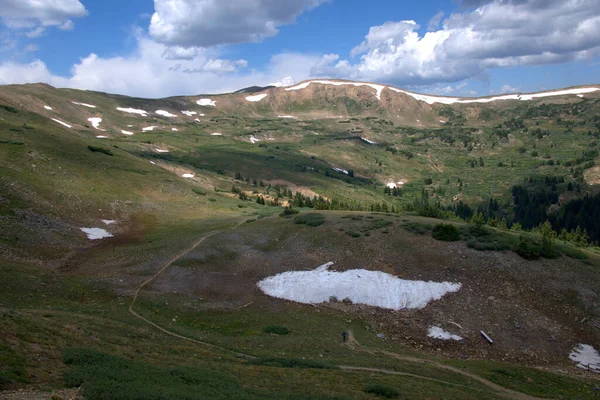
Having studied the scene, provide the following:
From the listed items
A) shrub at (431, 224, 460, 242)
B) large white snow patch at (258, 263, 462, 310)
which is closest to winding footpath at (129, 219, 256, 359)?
large white snow patch at (258, 263, 462, 310)

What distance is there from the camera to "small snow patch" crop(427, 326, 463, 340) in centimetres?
3025

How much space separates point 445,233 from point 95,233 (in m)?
43.6

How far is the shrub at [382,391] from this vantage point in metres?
18.5

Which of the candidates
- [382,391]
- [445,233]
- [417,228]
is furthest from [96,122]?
[382,391]

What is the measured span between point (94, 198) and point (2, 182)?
11.8 meters

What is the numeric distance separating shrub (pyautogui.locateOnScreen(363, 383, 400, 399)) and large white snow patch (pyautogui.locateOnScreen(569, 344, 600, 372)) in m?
16.2

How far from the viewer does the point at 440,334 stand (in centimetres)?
3077

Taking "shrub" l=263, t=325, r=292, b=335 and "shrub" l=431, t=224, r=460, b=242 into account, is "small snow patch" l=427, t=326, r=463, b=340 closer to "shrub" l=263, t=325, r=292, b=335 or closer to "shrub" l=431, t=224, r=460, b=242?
"shrub" l=263, t=325, r=292, b=335

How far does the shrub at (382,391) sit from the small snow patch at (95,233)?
4571 cm

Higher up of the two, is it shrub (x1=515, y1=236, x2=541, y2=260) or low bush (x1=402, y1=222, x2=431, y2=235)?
low bush (x1=402, y1=222, x2=431, y2=235)

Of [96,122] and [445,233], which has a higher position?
[96,122]

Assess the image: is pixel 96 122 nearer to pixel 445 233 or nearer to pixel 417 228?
pixel 417 228

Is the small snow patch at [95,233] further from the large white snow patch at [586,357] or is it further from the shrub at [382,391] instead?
the large white snow patch at [586,357]

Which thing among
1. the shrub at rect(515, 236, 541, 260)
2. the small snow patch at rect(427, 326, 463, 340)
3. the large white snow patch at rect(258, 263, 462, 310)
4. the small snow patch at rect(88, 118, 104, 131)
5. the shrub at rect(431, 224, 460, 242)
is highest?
the small snow patch at rect(88, 118, 104, 131)
